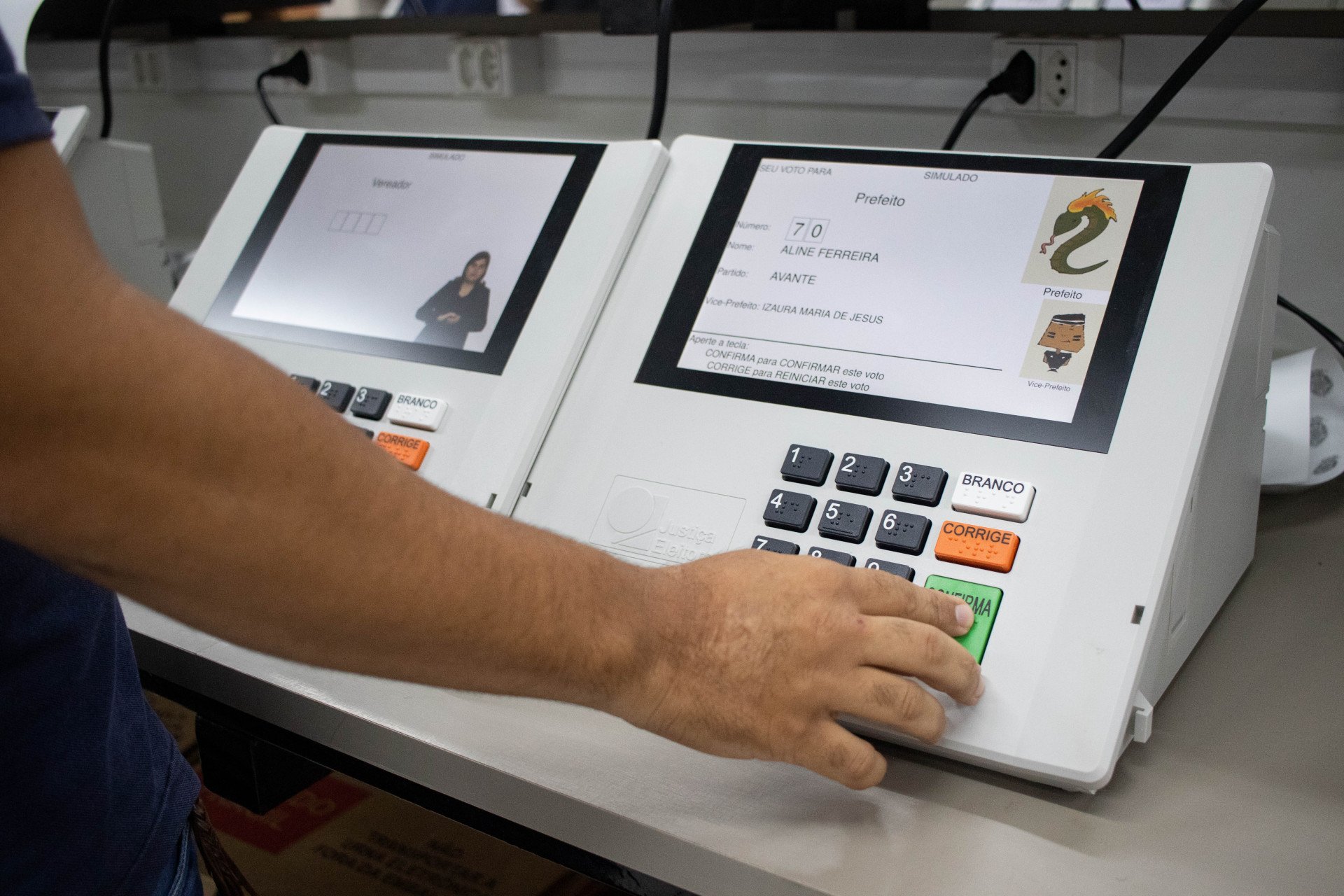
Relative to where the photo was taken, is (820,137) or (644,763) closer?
→ (644,763)

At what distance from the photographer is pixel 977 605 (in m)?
0.56

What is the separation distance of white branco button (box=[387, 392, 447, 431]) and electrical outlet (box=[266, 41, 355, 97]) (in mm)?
912

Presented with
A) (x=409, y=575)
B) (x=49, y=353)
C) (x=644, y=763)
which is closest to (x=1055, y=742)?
(x=644, y=763)

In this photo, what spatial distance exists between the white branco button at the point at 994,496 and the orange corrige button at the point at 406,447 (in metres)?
0.34

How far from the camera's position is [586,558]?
19.1 inches

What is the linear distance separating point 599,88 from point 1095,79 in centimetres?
57

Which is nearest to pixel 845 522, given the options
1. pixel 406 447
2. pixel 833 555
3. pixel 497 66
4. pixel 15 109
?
pixel 833 555

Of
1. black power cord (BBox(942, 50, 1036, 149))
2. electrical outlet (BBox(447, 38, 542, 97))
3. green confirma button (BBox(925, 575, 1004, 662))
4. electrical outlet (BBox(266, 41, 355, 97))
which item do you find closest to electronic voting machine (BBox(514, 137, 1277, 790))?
green confirma button (BBox(925, 575, 1004, 662))

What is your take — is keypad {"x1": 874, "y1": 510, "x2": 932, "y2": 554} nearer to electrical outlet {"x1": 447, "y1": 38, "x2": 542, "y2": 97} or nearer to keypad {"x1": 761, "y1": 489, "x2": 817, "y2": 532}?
keypad {"x1": 761, "y1": 489, "x2": 817, "y2": 532}

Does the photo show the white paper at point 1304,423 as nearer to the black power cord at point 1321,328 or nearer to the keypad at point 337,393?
the black power cord at point 1321,328

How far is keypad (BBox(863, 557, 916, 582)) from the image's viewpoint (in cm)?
58

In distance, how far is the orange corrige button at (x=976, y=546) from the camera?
22.4 inches

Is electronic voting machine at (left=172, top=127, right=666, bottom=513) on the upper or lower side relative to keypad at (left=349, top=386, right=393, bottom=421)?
upper

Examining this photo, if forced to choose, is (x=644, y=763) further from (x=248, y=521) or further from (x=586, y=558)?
(x=248, y=521)
